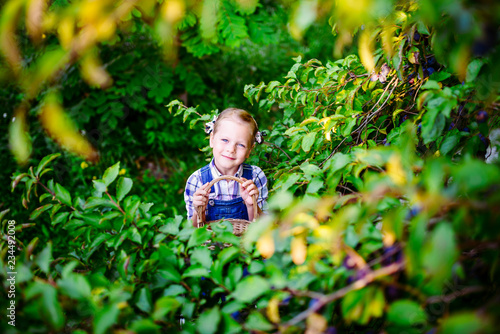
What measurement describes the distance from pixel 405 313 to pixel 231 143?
144 cm

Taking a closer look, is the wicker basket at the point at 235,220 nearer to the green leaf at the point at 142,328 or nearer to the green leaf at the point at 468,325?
the green leaf at the point at 142,328

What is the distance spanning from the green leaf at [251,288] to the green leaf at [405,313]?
0.24 m

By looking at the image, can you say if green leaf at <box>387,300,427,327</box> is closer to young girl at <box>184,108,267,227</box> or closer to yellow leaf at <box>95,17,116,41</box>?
yellow leaf at <box>95,17,116,41</box>

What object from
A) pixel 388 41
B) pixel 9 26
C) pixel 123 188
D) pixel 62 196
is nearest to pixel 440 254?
pixel 388 41

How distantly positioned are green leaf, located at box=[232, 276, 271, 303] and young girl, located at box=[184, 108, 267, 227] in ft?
3.54

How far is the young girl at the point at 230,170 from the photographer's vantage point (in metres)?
1.99

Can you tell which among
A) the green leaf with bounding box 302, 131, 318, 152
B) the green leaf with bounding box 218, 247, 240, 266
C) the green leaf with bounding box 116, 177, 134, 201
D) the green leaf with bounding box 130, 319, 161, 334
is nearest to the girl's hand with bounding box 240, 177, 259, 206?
the green leaf with bounding box 302, 131, 318, 152

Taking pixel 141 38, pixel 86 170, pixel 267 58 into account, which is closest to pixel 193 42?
pixel 141 38

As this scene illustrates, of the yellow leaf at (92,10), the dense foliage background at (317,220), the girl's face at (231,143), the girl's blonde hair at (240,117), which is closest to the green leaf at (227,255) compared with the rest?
the dense foliage background at (317,220)

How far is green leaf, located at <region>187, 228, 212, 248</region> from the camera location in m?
0.97

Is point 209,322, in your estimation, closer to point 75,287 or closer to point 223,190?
point 75,287

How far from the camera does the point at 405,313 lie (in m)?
0.65

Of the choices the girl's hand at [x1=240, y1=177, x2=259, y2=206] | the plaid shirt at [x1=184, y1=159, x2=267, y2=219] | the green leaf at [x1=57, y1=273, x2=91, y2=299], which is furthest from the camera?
the plaid shirt at [x1=184, y1=159, x2=267, y2=219]

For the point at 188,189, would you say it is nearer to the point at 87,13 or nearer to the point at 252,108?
the point at 87,13
